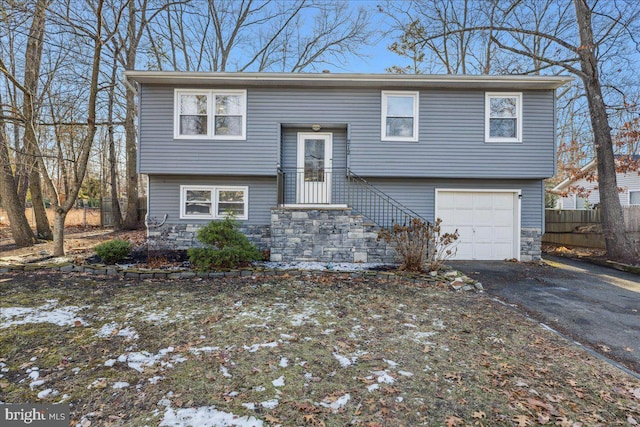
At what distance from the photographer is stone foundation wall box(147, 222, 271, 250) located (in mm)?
8844

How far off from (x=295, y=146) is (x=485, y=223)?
5934 mm

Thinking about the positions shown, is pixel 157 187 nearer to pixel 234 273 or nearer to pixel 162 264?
pixel 162 264

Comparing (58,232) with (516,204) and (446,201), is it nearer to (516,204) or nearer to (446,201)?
(446,201)

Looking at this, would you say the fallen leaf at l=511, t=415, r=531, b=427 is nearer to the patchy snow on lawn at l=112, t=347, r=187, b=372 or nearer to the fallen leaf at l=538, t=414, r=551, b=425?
the fallen leaf at l=538, t=414, r=551, b=425

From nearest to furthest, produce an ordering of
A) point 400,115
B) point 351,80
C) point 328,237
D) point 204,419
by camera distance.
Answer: point 204,419, point 328,237, point 351,80, point 400,115

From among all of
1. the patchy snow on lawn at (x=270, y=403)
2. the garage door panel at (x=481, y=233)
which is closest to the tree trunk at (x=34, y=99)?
the patchy snow on lawn at (x=270, y=403)

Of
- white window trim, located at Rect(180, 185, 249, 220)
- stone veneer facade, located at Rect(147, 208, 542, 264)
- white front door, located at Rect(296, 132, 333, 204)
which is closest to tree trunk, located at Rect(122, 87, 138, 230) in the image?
white window trim, located at Rect(180, 185, 249, 220)

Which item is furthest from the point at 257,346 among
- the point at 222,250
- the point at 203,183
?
the point at 203,183

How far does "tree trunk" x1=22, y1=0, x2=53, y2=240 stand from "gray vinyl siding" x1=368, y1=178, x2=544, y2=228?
844cm

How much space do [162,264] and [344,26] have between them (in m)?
14.7

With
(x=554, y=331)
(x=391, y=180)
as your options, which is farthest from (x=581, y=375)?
(x=391, y=180)

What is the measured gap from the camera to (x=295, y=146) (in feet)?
29.6

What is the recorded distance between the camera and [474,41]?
15273 millimetres

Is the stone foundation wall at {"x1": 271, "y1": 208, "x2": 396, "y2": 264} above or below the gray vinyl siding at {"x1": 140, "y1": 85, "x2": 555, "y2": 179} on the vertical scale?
below
